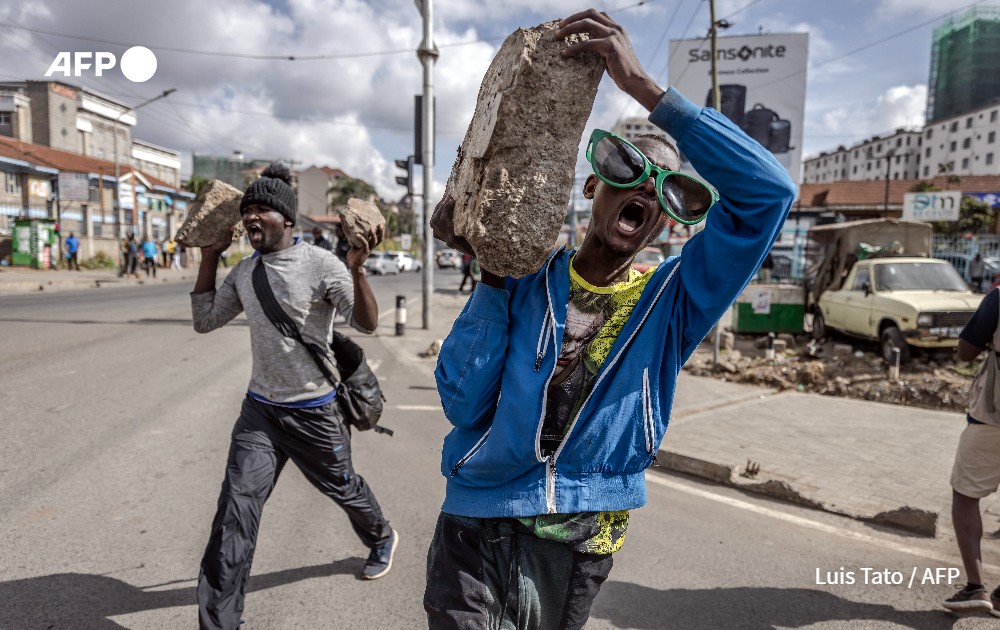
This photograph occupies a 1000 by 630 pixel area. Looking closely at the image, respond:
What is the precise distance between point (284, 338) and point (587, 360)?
1.85m

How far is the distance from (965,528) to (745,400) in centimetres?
504

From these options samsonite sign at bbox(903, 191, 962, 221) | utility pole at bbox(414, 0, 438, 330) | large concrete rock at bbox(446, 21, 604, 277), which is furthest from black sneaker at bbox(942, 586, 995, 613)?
samsonite sign at bbox(903, 191, 962, 221)

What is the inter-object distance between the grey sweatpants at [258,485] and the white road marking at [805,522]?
257 centimetres

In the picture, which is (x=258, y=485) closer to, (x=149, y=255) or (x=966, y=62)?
(x=149, y=255)

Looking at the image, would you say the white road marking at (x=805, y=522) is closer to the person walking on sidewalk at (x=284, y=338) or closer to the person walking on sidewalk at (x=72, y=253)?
the person walking on sidewalk at (x=284, y=338)

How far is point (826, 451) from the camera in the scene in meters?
6.03

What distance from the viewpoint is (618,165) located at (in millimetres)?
1579

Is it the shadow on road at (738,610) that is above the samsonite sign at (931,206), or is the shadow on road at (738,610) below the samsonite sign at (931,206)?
below

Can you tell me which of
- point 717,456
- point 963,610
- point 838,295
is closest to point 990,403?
point 963,610

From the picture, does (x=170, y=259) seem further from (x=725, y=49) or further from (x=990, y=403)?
(x=990, y=403)

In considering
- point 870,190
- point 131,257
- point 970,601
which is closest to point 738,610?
point 970,601

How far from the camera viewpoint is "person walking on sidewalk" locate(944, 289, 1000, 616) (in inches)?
128

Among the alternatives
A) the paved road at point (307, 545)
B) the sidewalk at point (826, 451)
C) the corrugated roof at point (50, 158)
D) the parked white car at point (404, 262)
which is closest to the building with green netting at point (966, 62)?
the parked white car at point (404, 262)

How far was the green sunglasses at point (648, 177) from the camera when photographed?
154 centimetres
